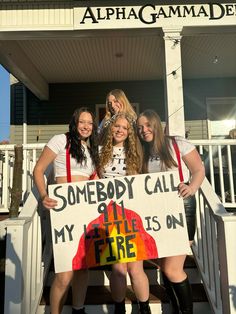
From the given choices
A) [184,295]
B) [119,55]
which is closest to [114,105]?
[184,295]

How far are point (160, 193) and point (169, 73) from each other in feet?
10.2

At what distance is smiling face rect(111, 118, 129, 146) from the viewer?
95.3 inches

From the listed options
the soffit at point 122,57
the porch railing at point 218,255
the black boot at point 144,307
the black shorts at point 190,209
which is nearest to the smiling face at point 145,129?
the black shorts at point 190,209

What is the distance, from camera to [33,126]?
8.55 m

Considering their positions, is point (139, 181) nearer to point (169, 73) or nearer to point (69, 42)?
point (169, 73)

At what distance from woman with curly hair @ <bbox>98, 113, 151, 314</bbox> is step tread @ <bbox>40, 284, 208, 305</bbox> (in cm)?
44

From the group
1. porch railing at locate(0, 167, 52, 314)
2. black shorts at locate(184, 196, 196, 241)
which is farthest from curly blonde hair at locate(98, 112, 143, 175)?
Answer: porch railing at locate(0, 167, 52, 314)

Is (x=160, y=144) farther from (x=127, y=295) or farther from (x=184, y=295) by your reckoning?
(x=127, y=295)

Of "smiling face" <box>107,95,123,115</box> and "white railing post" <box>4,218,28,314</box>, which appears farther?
"smiling face" <box>107,95,123,115</box>

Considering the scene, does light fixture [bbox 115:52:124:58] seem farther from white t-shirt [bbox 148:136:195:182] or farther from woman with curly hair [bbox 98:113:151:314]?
white t-shirt [bbox 148:136:195:182]

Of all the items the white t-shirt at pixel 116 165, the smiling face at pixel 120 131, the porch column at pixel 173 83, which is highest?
the porch column at pixel 173 83

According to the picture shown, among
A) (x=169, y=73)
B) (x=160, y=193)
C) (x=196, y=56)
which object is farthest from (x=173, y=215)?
(x=196, y=56)

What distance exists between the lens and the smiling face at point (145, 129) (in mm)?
2408

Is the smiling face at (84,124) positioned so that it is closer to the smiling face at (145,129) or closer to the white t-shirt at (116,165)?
the white t-shirt at (116,165)
